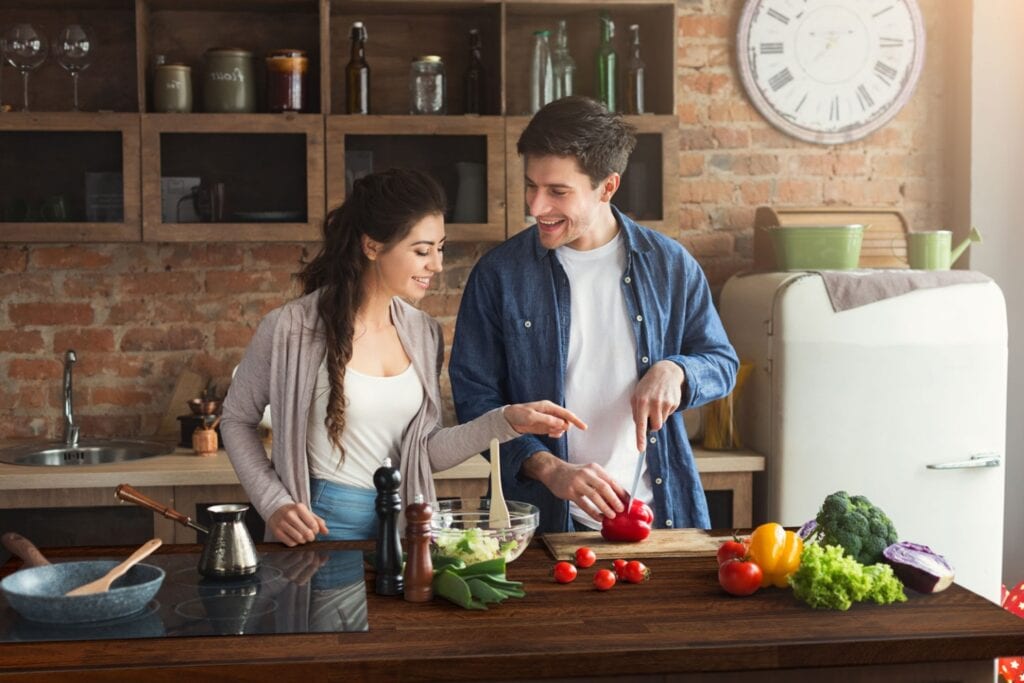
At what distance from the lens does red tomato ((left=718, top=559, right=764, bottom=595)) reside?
1949mm

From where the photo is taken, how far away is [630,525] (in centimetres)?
229

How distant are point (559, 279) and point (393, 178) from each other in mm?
443

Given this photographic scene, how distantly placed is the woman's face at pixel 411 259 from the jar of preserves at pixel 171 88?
1364 millimetres

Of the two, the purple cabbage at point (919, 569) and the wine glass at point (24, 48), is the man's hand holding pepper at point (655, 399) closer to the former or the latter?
the purple cabbage at point (919, 569)

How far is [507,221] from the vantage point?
373 centimetres

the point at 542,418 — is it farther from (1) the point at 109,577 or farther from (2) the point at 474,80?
(2) the point at 474,80

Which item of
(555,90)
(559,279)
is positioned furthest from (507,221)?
(559,279)

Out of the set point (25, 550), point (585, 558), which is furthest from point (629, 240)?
point (25, 550)

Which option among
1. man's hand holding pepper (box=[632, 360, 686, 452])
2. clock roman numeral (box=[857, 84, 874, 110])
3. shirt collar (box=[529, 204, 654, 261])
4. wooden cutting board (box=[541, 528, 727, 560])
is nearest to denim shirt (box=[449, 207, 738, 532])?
shirt collar (box=[529, 204, 654, 261])

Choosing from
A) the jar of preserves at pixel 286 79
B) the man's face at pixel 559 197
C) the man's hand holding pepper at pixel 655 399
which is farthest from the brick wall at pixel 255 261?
the man's hand holding pepper at pixel 655 399

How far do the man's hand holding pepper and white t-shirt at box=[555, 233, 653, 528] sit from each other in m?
0.14

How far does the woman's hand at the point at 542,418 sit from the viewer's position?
2.22 m

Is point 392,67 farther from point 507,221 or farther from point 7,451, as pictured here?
point 7,451

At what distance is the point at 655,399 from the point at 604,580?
533mm
